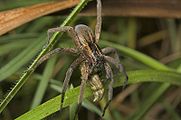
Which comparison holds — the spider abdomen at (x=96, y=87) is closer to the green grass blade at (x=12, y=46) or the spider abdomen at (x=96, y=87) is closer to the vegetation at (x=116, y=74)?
the vegetation at (x=116, y=74)

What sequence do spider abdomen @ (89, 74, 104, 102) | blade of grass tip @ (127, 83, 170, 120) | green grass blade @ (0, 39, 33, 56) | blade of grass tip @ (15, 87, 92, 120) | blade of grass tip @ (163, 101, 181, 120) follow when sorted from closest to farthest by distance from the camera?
blade of grass tip @ (15, 87, 92, 120) < spider abdomen @ (89, 74, 104, 102) < blade of grass tip @ (127, 83, 170, 120) < green grass blade @ (0, 39, 33, 56) < blade of grass tip @ (163, 101, 181, 120)

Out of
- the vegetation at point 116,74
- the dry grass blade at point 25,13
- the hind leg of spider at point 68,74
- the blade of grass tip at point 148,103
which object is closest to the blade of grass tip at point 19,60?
the vegetation at point 116,74

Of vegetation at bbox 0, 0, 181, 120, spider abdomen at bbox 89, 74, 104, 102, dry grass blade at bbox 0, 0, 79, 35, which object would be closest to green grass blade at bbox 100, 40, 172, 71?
vegetation at bbox 0, 0, 181, 120

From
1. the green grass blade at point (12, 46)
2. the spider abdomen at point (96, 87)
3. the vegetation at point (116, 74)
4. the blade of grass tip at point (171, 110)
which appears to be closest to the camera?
the spider abdomen at point (96, 87)

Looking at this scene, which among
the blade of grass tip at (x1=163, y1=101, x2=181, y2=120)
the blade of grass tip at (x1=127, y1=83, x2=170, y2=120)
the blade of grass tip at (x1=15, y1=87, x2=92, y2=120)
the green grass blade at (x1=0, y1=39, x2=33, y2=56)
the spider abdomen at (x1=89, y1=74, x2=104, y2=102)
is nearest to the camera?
the blade of grass tip at (x1=15, y1=87, x2=92, y2=120)

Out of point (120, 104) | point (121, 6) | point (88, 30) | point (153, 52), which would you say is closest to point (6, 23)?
point (88, 30)

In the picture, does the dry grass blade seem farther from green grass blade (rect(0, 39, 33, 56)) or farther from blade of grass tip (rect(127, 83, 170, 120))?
blade of grass tip (rect(127, 83, 170, 120))
